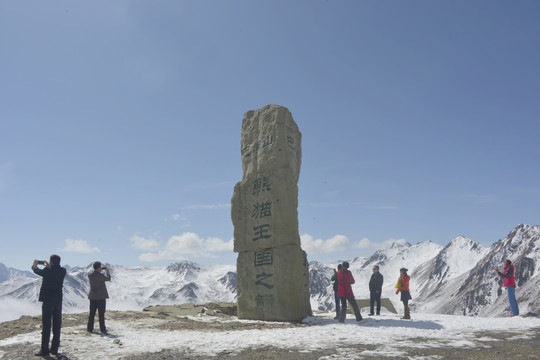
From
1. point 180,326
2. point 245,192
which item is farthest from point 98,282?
point 245,192

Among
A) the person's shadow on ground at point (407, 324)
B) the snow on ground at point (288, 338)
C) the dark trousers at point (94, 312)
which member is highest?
the dark trousers at point (94, 312)

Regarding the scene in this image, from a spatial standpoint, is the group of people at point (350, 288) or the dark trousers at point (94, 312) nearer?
the dark trousers at point (94, 312)

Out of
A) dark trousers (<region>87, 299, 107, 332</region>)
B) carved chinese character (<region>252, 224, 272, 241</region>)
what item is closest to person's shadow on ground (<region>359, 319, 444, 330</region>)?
carved chinese character (<region>252, 224, 272, 241</region>)

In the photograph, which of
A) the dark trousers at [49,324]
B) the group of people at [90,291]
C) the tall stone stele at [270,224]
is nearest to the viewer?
the dark trousers at [49,324]

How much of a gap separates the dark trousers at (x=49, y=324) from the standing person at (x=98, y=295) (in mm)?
2417

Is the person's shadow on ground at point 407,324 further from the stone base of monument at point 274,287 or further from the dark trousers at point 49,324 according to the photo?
the dark trousers at point 49,324

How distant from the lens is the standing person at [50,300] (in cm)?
893

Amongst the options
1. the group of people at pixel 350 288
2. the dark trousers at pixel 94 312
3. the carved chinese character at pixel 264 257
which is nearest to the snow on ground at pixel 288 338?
the dark trousers at pixel 94 312

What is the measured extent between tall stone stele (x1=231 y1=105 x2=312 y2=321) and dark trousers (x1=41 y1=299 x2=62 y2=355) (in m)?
8.53

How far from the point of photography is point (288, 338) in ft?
34.5

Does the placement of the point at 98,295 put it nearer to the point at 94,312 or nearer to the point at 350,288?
the point at 94,312

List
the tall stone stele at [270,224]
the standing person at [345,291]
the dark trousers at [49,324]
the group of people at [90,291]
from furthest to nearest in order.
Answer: the tall stone stele at [270,224] < the standing person at [345,291] < the group of people at [90,291] < the dark trousers at [49,324]

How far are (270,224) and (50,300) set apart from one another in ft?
29.6

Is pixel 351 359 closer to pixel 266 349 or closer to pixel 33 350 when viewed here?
pixel 266 349
